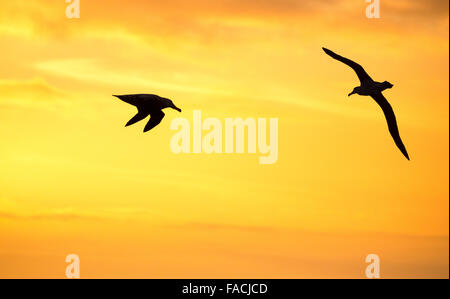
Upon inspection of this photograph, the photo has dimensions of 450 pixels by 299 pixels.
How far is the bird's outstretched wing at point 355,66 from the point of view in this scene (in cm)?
4203

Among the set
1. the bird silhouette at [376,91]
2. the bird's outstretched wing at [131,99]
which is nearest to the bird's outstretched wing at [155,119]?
the bird's outstretched wing at [131,99]

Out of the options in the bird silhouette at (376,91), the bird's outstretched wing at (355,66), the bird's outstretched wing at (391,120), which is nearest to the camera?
the bird's outstretched wing at (355,66)

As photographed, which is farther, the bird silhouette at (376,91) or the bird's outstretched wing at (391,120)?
the bird's outstretched wing at (391,120)

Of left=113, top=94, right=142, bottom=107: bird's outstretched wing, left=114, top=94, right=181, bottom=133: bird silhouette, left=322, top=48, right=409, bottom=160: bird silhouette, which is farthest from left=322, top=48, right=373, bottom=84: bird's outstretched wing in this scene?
left=113, top=94, right=142, bottom=107: bird's outstretched wing

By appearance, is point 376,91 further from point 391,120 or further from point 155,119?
point 155,119

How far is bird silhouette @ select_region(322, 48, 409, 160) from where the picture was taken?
1681 inches

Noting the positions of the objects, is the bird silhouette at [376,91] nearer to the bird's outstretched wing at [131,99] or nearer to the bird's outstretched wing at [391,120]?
the bird's outstretched wing at [391,120]

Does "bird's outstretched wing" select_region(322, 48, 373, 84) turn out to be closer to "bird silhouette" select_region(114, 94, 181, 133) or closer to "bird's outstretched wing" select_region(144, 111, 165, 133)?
"bird silhouette" select_region(114, 94, 181, 133)

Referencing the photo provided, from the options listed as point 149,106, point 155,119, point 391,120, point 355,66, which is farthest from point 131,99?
point 391,120

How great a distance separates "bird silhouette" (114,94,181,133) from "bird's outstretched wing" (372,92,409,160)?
35.8 ft
